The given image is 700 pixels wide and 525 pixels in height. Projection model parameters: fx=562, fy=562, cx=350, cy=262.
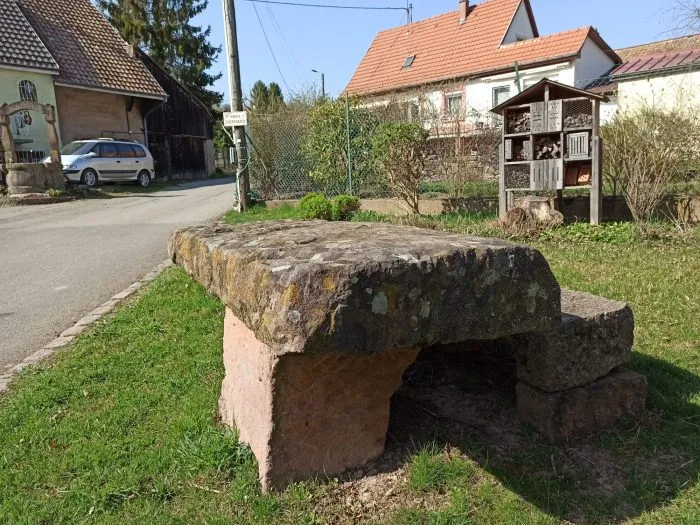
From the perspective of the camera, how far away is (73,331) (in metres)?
4.62

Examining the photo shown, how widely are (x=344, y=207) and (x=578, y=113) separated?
393cm

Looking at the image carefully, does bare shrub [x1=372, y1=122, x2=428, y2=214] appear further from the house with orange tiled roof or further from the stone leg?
the stone leg

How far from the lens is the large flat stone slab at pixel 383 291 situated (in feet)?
5.37

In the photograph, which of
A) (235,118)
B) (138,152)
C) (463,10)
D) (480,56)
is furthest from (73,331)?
(463,10)

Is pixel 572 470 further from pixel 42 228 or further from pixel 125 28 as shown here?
pixel 125 28

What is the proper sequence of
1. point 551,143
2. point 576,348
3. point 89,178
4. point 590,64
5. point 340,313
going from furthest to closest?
point 590,64 < point 89,178 < point 551,143 < point 576,348 < point 340,313

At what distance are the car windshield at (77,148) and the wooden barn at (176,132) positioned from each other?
6344mm

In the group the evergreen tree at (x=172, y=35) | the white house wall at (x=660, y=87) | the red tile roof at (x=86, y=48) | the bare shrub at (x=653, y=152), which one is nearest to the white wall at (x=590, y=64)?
the white house wall at (x=660, y=87)

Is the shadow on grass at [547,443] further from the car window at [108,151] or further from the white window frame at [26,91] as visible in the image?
the white window frame at [26,91]

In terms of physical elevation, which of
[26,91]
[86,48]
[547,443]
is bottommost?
[547,443]

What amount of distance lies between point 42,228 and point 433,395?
415 inches

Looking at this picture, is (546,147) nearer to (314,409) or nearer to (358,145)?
(358,145)

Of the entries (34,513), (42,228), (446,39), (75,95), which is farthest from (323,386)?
(446,39)

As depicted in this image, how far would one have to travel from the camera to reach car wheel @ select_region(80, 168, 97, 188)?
18.7 metres
